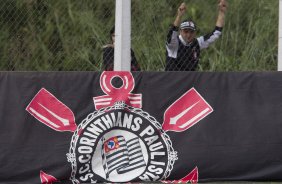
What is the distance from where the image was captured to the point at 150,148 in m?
8.50

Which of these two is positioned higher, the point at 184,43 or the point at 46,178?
the point at 184,43

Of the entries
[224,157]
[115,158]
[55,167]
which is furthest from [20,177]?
[224,157]

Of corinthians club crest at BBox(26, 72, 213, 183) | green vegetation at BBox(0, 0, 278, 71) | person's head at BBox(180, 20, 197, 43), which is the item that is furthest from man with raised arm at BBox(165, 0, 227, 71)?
corinthians club crest at BBox(26, 72, 213, 183)

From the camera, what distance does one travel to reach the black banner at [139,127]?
841cm

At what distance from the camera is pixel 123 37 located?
29.2 ft

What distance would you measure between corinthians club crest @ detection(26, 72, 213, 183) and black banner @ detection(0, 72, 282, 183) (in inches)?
0.4

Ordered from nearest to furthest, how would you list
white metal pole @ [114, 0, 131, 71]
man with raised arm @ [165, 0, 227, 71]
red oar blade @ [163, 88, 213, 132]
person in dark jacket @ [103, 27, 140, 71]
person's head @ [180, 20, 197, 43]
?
red oar blade @ [163, 88, 213, 132], white metal pole @ [114, 0, 131, 71], person in dark jacket @ [103, 27, 140, 71], man with raised arm @ [165, 0, 227, 71], person's head @ [180, 20, 197, 43]

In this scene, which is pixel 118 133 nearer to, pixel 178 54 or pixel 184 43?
pixel 178 54

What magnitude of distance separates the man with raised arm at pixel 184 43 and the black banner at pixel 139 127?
0.67 metres

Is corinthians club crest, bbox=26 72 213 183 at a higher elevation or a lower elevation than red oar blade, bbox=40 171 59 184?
higher

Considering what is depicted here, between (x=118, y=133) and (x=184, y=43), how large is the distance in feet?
5.39

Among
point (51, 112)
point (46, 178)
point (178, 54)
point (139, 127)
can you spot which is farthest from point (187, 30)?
point (46, 178)

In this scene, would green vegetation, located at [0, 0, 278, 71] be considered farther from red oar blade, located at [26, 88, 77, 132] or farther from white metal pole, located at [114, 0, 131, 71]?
red oar blade, located at [26, 88, 77, 132]

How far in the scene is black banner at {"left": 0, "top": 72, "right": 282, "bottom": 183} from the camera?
841cm
